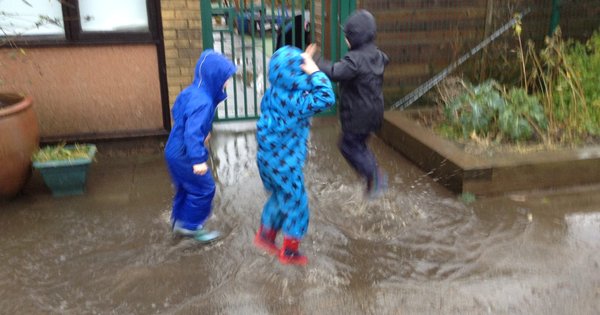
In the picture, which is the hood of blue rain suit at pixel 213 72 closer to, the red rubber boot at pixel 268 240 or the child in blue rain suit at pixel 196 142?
the child in blue rain suit at pixel 196 142

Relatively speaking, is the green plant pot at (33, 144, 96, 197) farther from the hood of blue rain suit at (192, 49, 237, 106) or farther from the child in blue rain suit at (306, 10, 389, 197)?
the child in blue rain suit at (306, 10, 389, 197)

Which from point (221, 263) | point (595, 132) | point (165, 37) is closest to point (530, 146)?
point (595, 132)

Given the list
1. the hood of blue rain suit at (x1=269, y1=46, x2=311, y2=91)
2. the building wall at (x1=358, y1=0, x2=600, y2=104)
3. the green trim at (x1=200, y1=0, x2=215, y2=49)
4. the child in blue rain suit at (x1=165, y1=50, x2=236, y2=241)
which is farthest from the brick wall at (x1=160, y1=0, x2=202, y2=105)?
the hood of blue rain suit at (x1=269, y1=46, x2=311, y2=91)

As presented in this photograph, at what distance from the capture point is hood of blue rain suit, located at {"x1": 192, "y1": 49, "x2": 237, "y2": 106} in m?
3.55

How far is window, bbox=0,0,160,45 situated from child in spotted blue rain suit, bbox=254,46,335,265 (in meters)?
→ 2.73

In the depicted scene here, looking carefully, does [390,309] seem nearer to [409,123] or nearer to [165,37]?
[409,123]

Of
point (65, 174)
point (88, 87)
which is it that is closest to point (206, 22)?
point (88, 87)

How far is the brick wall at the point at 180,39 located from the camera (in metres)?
5.64

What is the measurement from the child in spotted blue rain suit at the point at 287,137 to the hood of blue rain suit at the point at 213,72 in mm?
348

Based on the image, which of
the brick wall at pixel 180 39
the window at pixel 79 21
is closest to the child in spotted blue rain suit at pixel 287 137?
the brick wall at pixel 180 39

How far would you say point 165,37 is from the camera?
223 inches

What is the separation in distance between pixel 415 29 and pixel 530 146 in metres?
2.07

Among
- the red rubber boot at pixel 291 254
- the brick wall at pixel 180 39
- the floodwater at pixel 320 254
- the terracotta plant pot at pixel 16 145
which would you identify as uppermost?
the brick wall at pixel 180 39

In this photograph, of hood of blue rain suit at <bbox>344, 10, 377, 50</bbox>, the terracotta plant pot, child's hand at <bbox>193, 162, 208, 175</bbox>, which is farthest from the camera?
the terracotta plant pot
